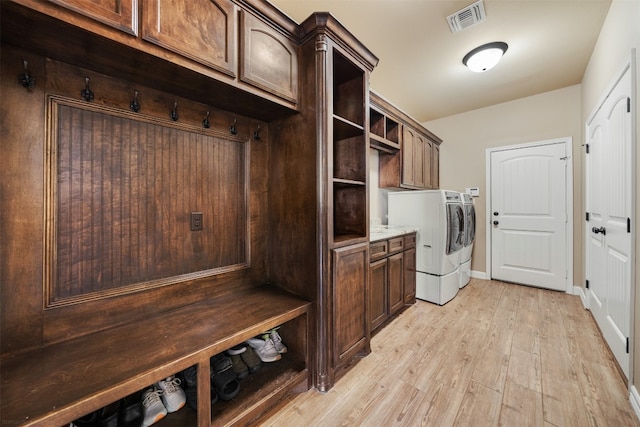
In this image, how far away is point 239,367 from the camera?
56.3 inches

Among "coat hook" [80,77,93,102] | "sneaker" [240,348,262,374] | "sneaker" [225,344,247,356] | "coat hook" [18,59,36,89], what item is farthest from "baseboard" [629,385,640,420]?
"coat hook" [18,59,36,89]

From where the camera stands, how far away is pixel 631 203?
1.51 m

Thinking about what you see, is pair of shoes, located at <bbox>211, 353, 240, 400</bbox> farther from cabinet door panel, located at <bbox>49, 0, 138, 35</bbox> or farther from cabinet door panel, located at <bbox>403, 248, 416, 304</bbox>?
cabinet door panel, located at <bbox>403, 248, 416, 304</bbox>

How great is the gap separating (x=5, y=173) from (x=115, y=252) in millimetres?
487

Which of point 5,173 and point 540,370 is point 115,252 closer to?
point 5,173

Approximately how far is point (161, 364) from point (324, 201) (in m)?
1.06

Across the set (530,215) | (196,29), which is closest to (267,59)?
(196,29)

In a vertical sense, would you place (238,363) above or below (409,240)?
below

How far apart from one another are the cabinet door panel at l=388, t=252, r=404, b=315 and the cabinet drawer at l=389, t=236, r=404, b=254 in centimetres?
6

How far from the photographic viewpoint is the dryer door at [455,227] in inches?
111

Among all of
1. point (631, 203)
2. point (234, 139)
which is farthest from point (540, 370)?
point (234, 139)

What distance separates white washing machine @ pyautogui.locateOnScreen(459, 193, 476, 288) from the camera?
3266 mm

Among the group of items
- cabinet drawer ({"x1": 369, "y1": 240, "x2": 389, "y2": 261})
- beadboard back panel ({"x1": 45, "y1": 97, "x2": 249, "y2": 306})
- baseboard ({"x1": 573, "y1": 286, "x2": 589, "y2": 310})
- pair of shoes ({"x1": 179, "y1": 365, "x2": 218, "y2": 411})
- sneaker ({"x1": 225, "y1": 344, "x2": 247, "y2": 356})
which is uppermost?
beadboard back panel ({"x1": 45, "y1": 97, "x2": 249, "y2": 306})

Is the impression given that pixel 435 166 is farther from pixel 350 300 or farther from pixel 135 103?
pixel 135 103
